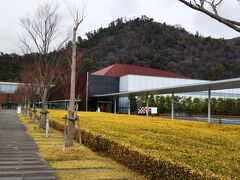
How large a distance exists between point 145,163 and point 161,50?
8674 centimetres

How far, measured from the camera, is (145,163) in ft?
24.9

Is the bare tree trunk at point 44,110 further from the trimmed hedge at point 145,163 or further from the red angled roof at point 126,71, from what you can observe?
the red angled roof at point 126,71

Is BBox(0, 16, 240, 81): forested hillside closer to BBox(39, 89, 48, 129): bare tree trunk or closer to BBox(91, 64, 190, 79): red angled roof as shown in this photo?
BBox(91, 64, 190, 79): red angled roof

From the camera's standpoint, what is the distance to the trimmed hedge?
19.0 feet

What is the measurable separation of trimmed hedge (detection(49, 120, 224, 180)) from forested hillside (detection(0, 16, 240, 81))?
64.3 metres

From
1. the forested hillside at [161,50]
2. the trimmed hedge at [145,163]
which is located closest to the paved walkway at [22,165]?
the trimmed hedge at [145,163]

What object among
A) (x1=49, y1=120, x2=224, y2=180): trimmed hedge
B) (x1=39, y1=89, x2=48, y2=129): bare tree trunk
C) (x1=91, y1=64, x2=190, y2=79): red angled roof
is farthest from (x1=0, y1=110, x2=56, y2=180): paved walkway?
(x1=91, y1=64, x2=190, y2=79): red angled roof

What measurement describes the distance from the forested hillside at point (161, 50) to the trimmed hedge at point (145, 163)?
2530 inches

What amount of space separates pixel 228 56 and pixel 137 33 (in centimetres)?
3198

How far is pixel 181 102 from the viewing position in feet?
197

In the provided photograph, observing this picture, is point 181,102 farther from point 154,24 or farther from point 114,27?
point 114,27

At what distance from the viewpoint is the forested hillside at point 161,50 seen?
8069 centimetres

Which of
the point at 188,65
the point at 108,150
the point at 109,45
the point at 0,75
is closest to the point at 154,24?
the point at 109,45

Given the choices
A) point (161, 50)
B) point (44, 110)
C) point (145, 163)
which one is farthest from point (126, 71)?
point (145, 163)
